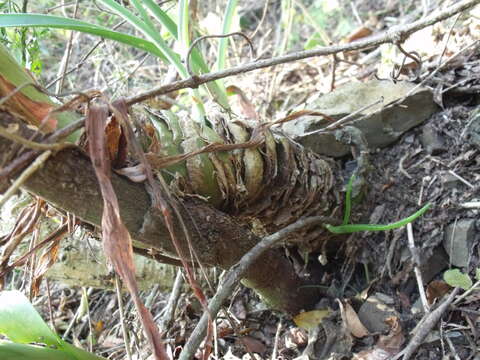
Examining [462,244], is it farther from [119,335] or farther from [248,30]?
[248,30]

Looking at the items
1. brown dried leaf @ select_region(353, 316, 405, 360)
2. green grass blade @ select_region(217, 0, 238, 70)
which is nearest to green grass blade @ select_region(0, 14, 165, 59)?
green grass blade @ select_region(217, 0, 238, 70)

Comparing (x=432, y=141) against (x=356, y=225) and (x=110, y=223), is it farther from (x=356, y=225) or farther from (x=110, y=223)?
(x=110, y=223)

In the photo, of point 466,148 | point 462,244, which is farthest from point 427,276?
point 466,148

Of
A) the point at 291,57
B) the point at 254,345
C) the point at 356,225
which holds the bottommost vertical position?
the point at 254,345

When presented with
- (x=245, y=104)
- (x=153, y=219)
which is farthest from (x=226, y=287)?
(x=245, y=104)

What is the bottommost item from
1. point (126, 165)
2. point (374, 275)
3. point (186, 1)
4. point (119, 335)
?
point (119, 335)

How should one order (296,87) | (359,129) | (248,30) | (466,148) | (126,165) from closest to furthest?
1. (126,165)
2. (466,148)
3. (359,129)
4. (296,87)
5. (248,30)

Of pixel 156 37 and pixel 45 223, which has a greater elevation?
pixel 156 37
